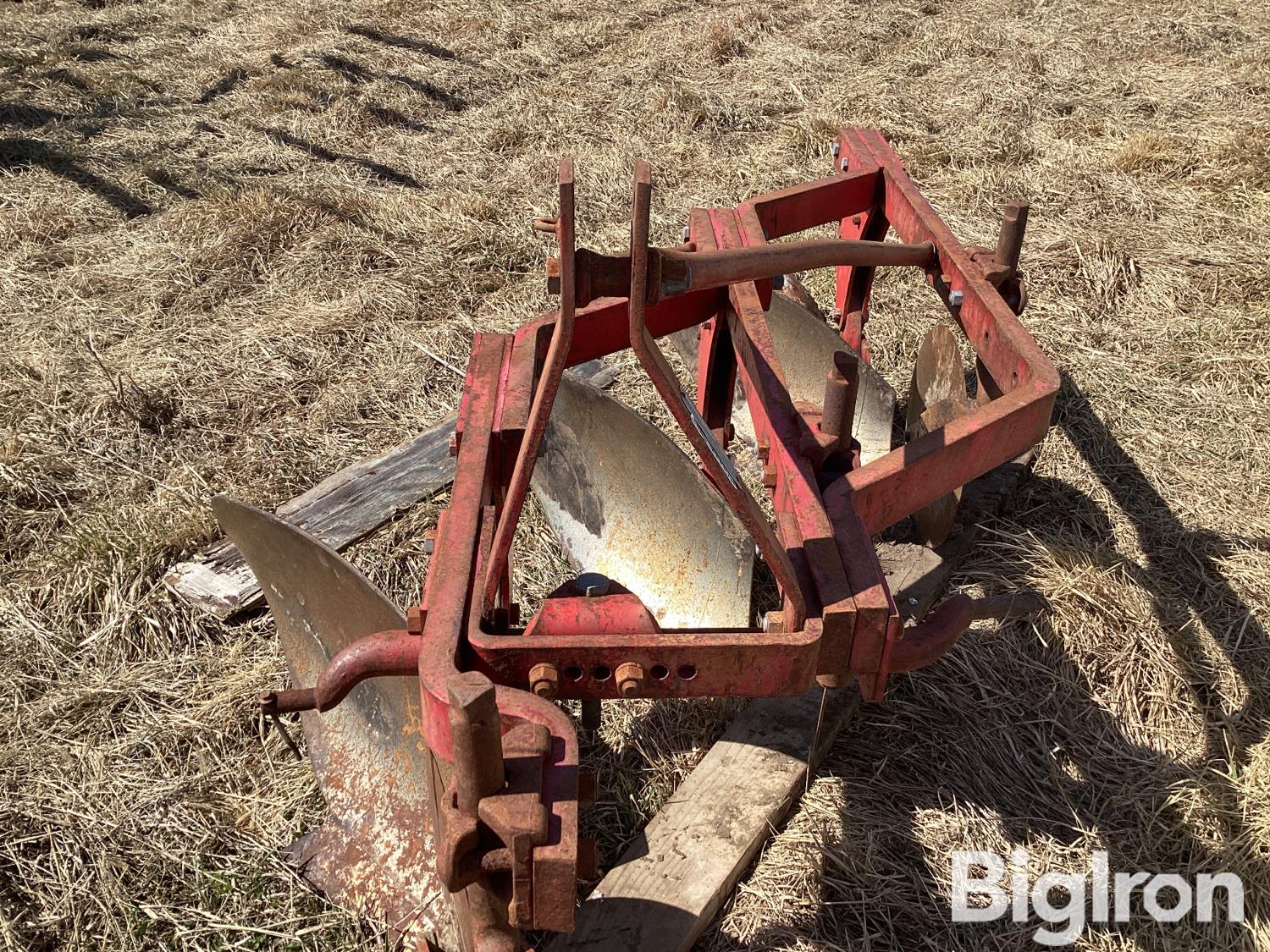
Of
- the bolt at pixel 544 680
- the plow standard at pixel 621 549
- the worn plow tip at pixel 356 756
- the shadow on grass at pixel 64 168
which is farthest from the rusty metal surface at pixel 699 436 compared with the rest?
the shadow on grass at pixel 64 168

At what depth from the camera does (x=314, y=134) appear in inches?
229

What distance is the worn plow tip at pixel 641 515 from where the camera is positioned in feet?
8.61

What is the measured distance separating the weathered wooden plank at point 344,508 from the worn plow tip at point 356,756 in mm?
457

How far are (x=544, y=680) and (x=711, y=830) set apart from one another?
2.85 ft

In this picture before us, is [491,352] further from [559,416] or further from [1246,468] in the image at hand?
[1246,468]

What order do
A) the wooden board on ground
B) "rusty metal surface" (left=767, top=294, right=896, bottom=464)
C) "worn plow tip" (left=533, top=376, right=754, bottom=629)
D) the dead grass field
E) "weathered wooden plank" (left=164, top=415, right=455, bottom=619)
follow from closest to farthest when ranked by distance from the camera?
the wooden board on ground → the dead grass field → "worn plow tip" (left=533, top=376, right=754, bottom=629) → "weathered wooden plank" (left=164, top=415, right=455, bottom=619) → "rusty metal surface" (left=767, top=294, right=896, bottom=464)

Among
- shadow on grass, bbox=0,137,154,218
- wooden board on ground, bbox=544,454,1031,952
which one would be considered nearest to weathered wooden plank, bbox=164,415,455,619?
wooden board on ground, bbox=544,454,1031,952

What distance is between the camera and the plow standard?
1.43 m

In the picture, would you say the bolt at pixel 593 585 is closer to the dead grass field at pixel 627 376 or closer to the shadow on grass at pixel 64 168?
the dead grass field at pixel 627 376

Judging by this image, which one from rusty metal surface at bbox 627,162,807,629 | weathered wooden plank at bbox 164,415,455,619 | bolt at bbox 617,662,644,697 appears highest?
rusty metal surface at bbox 627,162,807,629

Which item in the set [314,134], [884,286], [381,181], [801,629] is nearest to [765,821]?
[801,629]

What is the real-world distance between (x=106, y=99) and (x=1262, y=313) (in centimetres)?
646

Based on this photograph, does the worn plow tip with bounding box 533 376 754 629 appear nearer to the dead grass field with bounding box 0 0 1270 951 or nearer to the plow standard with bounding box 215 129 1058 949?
the plow standard with bounding box 215 129 1058 949

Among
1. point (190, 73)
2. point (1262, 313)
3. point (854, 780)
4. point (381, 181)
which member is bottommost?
point (854, 780)
